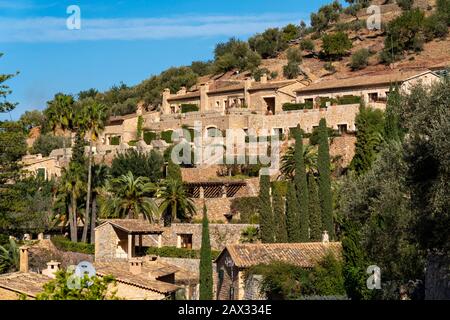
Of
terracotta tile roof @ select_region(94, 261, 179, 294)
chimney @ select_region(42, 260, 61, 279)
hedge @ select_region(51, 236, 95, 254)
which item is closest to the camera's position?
terracotta tile roof @ select_region(94, 261, 179, 294)

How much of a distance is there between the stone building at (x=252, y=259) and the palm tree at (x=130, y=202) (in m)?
10.1

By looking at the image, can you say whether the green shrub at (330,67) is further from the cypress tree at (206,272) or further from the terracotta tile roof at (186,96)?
the cypress tree at (206,272)

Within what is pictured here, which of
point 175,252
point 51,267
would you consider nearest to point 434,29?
point 175,252

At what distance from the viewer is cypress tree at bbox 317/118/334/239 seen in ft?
133

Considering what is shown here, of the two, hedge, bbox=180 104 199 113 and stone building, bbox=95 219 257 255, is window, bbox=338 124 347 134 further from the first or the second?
hedge, bbox=180 104 199 113

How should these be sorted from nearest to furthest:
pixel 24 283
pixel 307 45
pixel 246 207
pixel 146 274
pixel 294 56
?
pixel 24 283
pixel 146 274
pixel 246 207
pixel 294 56
pixel 307 45

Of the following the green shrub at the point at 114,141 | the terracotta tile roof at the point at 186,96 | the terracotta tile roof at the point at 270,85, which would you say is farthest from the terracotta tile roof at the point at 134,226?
the terracotta tile roof at the point at 186,96

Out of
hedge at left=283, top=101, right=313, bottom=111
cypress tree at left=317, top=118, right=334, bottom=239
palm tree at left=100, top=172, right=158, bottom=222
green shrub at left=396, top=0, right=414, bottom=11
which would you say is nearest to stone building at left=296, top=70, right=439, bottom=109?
hedge at left=283, top=101, right=313, bottom=111

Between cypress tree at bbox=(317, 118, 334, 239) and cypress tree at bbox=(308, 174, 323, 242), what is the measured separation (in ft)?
0.81

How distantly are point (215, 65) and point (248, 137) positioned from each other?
121 ft

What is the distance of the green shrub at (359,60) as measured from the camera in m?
78.5

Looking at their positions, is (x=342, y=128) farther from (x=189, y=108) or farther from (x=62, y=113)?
(x=189, y=108)

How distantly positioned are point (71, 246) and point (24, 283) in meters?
19.2

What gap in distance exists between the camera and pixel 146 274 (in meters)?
32.7
